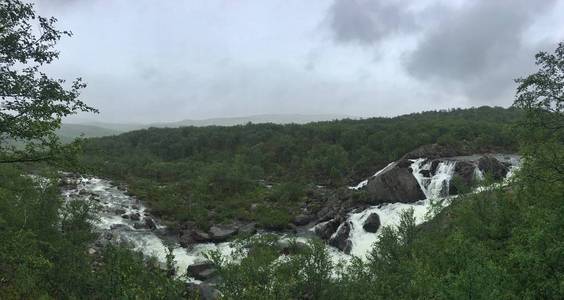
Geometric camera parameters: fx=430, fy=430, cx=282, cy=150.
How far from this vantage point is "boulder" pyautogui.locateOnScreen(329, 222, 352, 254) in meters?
51.7

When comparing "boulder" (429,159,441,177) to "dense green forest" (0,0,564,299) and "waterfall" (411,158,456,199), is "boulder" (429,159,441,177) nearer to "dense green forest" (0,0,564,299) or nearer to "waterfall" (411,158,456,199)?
"waterfall" (411,158,456,199)

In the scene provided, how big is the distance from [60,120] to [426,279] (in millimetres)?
18815

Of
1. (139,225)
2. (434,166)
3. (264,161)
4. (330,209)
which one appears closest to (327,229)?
(330,209)

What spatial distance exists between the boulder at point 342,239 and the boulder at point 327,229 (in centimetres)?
136

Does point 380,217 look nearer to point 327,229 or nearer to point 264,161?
point 327,229

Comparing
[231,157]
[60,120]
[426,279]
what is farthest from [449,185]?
[231,157]

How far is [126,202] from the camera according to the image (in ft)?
232

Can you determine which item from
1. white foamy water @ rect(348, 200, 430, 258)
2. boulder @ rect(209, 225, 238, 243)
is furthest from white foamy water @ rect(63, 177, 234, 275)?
white foamy water @ rect(348, 200, 430, 258)

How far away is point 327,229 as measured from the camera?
2239 inches

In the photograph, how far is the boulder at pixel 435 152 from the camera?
237 feet

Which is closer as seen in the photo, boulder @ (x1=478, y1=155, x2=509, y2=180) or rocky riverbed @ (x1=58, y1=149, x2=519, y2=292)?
rocky riverbed @ (x1=58, y1=149, x2=519, y2=292)

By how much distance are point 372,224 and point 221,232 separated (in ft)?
67.1

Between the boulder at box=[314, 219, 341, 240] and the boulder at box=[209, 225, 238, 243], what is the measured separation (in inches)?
462

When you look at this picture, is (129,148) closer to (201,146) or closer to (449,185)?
(201,146)
